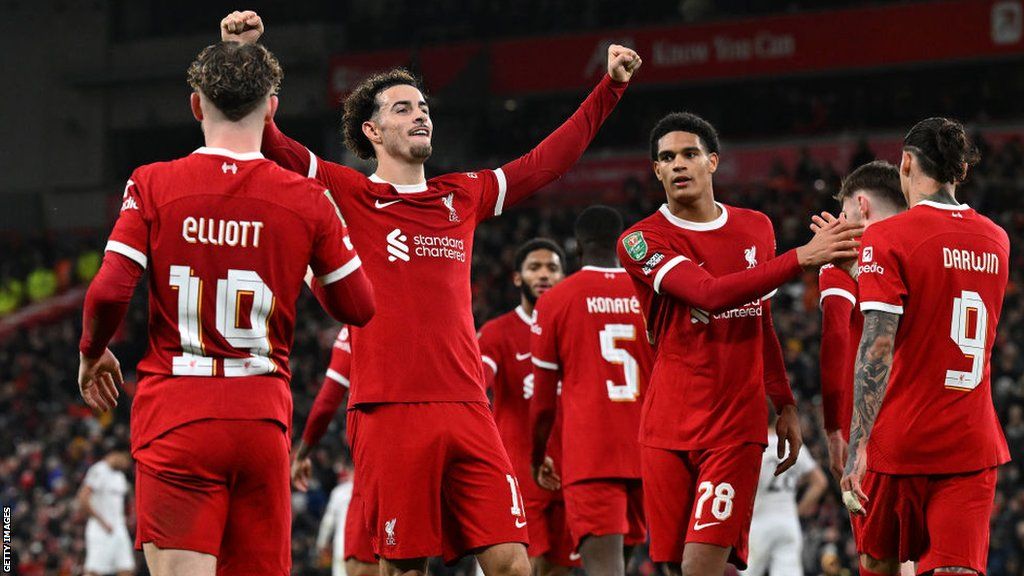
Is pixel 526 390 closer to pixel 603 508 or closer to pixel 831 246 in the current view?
pixel 603 508

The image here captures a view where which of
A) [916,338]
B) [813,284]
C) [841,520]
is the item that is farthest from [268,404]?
[813,284]

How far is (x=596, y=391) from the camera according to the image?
8.68m

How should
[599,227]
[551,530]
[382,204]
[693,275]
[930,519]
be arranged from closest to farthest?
[930,519] → [382,204] → [693,275] → [599,227] → [551,530]

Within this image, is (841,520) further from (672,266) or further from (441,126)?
(441,126)

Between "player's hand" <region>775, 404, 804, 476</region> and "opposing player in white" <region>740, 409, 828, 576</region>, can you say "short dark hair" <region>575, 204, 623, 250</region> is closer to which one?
"player's hand" <region>775, 404, 804, 476</region>

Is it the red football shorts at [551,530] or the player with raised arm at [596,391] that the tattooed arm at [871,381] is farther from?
the red football shorts at [551,530]

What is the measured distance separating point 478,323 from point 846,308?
16889mm

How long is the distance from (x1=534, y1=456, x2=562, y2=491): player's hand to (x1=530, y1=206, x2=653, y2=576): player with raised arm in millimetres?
19

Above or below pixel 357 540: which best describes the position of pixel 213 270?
above

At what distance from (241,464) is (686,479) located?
250 cm

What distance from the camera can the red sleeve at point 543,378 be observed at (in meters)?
8.73

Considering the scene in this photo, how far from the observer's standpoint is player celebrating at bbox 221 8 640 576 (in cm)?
589

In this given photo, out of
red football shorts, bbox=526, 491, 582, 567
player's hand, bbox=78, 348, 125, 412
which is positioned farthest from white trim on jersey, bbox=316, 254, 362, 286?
red football shorts, bbox=526, 491, 582, 567
